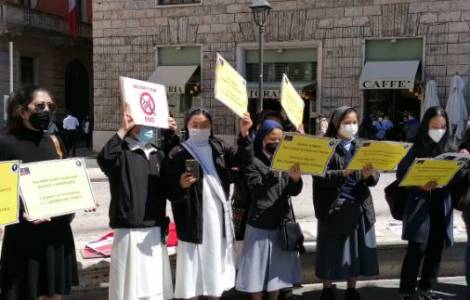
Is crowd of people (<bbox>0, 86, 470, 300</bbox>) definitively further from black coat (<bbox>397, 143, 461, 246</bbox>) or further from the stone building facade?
the stone building facade

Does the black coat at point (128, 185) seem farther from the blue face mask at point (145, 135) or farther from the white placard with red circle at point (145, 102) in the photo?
the white placard with red circle at point (145, 102)

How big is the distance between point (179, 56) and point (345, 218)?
16319mm

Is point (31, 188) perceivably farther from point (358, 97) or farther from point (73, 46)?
point (73, 46)

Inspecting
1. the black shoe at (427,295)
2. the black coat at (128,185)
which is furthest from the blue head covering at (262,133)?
the black shoe at (427,295)

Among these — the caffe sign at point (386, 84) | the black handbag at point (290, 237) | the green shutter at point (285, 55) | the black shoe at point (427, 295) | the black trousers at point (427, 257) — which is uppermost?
the green shutter at point (285, 55)

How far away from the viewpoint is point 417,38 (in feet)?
55.1

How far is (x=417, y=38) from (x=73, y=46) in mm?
19146

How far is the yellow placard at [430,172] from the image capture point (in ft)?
14.4

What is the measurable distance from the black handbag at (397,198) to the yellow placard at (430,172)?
0.22 metres

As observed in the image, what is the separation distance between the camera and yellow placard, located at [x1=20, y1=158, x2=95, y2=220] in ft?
11.3

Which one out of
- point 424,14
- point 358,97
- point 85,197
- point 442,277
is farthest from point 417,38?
point 85,197

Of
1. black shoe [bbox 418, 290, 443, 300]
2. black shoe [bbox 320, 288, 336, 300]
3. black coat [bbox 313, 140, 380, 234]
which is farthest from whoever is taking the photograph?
black shoe [bbox 418, 290, 443, 300]

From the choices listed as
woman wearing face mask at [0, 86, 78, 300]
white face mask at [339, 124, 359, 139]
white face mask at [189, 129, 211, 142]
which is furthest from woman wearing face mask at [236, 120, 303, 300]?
woman wearing face mask at [0, 86, 78, 300]

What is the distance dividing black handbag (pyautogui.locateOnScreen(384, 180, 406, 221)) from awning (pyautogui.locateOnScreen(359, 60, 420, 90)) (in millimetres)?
12332
